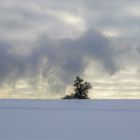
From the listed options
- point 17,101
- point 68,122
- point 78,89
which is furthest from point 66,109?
point 78,89

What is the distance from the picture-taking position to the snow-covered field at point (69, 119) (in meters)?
16.0

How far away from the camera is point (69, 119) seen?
1633cm

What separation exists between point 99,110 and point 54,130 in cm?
150

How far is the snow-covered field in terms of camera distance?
52.4 feet

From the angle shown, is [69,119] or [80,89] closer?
[69,119]

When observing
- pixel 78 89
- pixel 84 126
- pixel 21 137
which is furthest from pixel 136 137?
pixel 78 89

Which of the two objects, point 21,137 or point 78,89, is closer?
point 21,137

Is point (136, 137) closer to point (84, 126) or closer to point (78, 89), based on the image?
point (84, 126)

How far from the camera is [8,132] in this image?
1623 cm

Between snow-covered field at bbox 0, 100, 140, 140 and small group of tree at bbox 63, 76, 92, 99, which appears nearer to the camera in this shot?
snow-covered field at bbox 0, 100, 140, 140

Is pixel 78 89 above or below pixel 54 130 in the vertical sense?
above

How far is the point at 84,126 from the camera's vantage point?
16156 millimetres

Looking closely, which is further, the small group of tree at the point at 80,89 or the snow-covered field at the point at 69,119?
the small group of tree at the point at 80,89

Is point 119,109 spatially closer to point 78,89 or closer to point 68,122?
point 68,122
